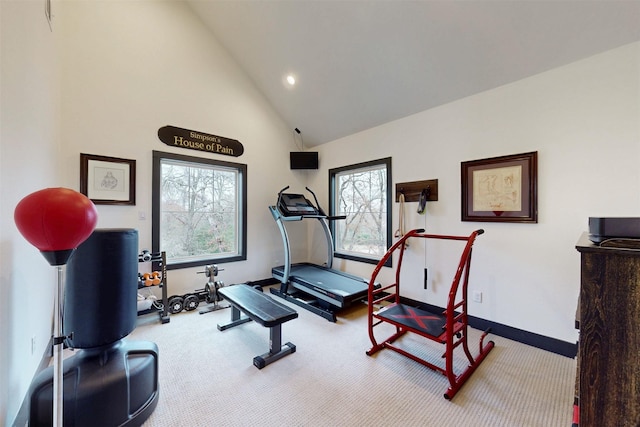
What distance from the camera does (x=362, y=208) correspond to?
4.34 meters

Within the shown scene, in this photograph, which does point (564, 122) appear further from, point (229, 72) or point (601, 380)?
point (229, 72)

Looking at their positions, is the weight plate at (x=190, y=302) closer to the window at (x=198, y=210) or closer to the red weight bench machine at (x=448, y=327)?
the window at (x=198, y=210)

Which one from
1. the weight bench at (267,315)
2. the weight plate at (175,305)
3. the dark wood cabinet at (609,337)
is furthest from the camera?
the weight plate at (175,305)

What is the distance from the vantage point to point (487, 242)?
2793mm

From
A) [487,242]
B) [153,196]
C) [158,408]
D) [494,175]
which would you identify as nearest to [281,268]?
[153,196]

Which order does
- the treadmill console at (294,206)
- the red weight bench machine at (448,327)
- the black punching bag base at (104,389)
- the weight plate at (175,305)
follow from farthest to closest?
the treadmill console at (294,206) < the weight plate at (175,305) < the red weight bench machine at (448,327) < the black punching bag base at (104,389)

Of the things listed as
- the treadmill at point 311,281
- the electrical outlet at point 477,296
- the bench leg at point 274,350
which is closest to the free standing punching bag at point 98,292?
the bench leg at point 274,350

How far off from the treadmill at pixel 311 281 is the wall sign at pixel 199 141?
1130 millimetres

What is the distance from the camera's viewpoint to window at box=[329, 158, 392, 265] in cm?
395

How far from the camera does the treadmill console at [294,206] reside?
4.06 meters

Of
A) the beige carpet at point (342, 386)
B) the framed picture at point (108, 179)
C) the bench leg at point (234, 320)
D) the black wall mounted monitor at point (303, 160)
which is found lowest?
the beige carpet at point (342, 386)

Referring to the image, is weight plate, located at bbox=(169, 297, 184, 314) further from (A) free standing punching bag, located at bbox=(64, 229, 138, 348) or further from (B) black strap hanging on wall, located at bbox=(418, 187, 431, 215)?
(B) black strap hanging on wall, located at bbox=(418, 187, 431, 215)

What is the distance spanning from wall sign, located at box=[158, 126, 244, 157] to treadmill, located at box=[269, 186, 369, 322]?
1130 millimetres

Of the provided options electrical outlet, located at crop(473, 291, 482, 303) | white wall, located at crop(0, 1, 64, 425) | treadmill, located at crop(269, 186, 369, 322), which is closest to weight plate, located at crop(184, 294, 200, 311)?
treadmill, located at crop(269, 186, 369, 322)
